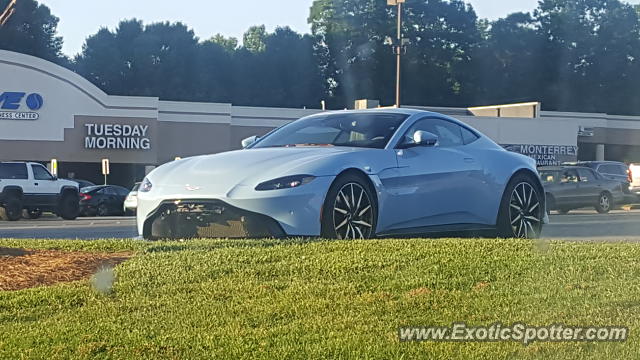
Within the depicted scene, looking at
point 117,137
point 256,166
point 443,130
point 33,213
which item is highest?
point 117,137

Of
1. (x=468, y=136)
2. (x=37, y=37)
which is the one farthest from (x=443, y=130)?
(x=37, y=37)

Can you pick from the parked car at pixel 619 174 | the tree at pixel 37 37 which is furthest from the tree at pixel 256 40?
the parked car at pixel 619 174

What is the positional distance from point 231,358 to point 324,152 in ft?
13.2

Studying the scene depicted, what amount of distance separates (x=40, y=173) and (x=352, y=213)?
65.8 ft

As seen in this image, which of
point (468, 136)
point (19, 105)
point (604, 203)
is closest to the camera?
point (468, 136)

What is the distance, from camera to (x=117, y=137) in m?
44.1

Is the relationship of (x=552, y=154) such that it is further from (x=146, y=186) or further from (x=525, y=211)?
(x=146, y=186)

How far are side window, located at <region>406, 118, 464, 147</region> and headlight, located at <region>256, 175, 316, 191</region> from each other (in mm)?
1848

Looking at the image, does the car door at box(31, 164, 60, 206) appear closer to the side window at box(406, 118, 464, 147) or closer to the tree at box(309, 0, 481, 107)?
the tree at box(309, 0, 481, 107)

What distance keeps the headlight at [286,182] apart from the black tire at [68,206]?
64.7ft

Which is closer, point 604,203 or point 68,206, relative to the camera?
point 68,206

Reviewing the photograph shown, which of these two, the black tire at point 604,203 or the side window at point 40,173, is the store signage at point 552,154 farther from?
the side window at point 40,173

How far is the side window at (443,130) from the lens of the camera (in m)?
9.25

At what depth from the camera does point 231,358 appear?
4.45m
